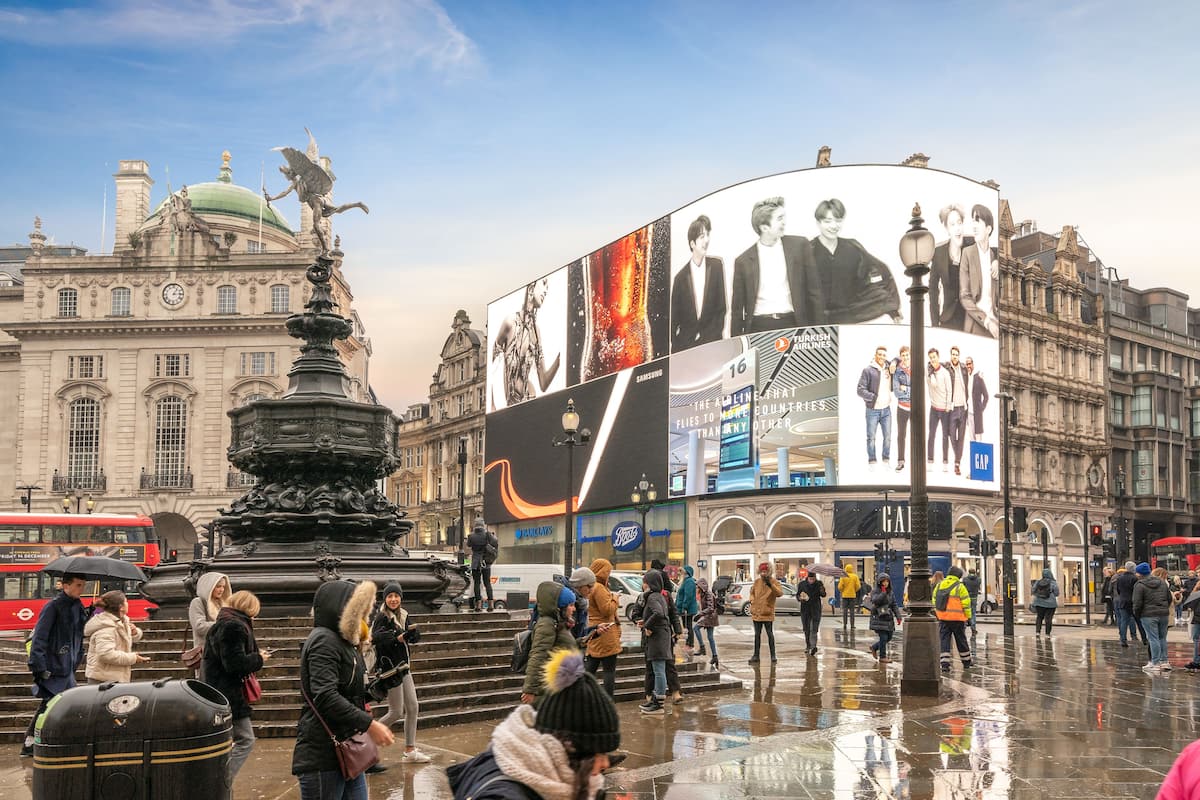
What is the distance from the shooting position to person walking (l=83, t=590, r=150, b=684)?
335 inches

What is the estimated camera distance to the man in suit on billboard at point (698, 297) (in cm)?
5678

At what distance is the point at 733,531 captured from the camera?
57.1m

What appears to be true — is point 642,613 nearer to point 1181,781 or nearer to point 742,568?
point 1181,781

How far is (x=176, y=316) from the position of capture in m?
67.9

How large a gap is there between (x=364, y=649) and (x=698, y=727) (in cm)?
465

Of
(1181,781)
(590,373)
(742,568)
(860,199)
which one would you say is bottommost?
(742,568)

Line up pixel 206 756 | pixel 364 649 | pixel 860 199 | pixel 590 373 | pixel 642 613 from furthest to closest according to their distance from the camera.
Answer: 1. pixel 590 373
2. pixel 860 199
3. pixel 642 613
4. pixel 364 649
5. pixel 206 756

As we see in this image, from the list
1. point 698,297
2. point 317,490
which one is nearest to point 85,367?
point 698,297

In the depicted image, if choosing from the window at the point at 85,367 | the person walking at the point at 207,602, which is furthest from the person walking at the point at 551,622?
the window at the point at 85,367

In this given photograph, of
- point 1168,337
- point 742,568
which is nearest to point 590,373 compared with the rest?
point 742,568

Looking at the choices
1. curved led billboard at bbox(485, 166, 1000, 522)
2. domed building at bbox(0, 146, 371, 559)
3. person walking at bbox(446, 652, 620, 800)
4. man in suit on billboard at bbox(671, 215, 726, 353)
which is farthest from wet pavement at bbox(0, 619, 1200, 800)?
domed building at bbox(0, 146, 371, 559)

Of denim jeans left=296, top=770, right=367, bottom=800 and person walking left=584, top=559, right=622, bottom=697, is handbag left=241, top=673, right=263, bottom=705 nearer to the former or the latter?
denim jeans left=296, top=770, right=367, bottom=800

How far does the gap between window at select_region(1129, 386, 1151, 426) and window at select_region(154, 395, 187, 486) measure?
201ft

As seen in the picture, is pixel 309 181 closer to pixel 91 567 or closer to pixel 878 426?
pixel 91 567
